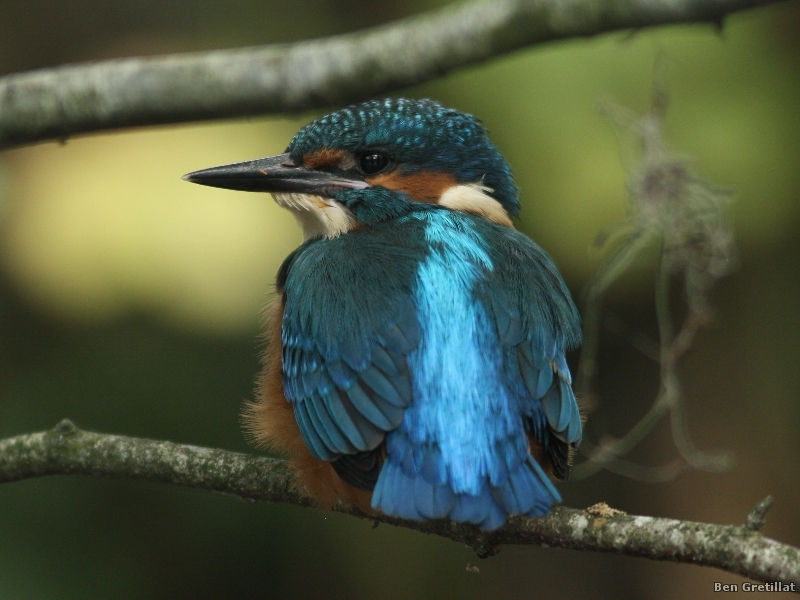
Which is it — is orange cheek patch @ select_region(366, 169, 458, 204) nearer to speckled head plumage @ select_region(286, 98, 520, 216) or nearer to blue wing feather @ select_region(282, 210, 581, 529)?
speckled head plumage @ select_region(286, 98, 520, 216)

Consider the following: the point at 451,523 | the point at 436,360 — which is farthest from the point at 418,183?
the point at 451,523

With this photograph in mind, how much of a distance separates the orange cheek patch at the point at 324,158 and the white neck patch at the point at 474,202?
287mm

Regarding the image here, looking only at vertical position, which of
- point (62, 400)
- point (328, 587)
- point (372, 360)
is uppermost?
point (372, 360)

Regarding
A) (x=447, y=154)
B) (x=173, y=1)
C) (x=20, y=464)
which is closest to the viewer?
(x=20, y=464)

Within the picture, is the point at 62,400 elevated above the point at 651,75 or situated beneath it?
situated beneath

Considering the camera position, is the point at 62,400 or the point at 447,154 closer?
the point at 447,154

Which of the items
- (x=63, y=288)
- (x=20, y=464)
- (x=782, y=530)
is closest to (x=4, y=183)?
(x=63, y=288)

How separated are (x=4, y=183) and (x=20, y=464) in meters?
1.86

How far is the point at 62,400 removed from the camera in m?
3.78

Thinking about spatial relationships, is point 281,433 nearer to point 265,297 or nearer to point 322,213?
point 322,213

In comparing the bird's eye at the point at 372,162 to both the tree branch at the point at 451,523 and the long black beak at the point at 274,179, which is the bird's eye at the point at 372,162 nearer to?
the long black beak at the point at 274,179

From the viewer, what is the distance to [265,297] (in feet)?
12.1

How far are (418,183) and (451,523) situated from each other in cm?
93

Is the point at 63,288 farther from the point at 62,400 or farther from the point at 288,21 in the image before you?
the point at 288,21
